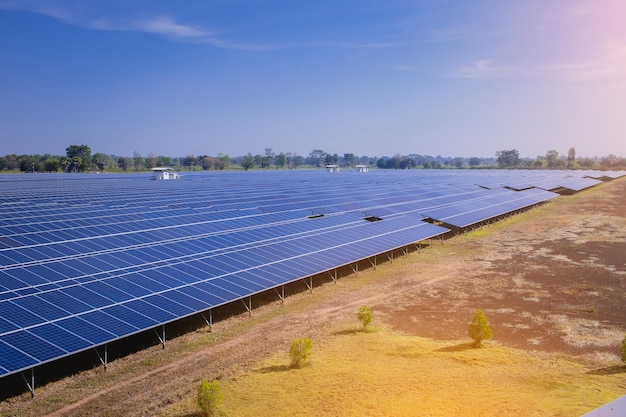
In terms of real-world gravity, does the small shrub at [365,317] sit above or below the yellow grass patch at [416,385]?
above

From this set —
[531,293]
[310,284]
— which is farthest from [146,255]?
[531,293]

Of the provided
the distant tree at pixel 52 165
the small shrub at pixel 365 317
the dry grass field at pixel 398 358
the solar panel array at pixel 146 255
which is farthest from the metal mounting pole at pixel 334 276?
the distant tree at pixel 52 165

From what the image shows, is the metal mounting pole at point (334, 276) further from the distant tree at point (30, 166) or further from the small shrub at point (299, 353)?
the distant tree at point (30, 166)

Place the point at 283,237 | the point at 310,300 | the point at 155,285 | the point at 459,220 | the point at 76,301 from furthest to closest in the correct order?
the point at 459,220, the point at 283,237, the point at 310,300, the point at 155,285, the point at 76,301

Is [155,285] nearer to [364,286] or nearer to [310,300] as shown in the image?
[310,300]

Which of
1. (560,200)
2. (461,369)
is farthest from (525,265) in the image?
(560,200)

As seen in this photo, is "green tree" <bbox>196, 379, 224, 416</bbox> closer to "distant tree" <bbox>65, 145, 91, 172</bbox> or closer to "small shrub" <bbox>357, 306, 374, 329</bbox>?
"small shrub" <bbox>357, 306, 374, 329</bbox>
